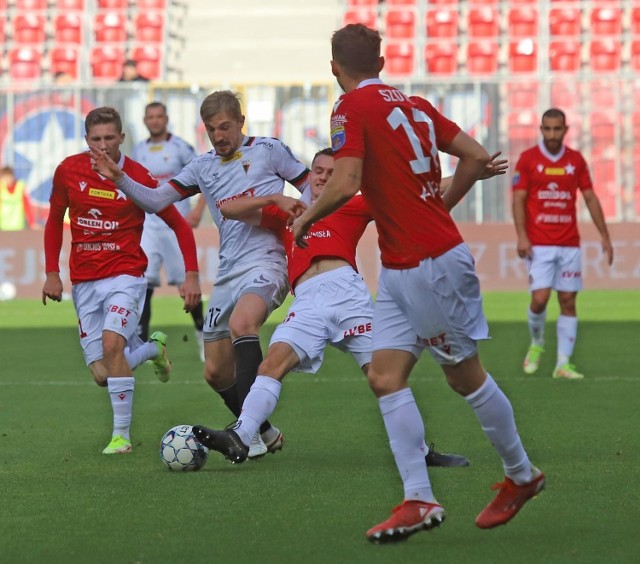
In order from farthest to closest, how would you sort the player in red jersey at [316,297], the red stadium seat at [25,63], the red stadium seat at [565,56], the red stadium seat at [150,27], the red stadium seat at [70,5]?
the red stadium seat at [70,5] < the red stadium seat at [150,27] < the red stadium seat at [25,63] < the red stadium seat at [565,56] < the player in red jersey at [316,297]

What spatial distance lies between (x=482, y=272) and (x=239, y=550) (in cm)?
1610

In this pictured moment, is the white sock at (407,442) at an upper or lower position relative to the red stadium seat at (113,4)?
lower

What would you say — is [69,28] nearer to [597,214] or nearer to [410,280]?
[597,214]

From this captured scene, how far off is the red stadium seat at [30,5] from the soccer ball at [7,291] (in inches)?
392

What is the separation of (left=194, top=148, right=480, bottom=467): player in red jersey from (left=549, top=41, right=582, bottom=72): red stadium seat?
68.2ft

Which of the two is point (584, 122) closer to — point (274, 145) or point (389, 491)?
point (274, 145)

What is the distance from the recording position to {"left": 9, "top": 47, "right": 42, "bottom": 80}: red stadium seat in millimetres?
A: 28734

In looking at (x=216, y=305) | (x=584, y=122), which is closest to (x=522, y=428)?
(x=216, y=305)

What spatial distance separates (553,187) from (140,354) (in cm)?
464

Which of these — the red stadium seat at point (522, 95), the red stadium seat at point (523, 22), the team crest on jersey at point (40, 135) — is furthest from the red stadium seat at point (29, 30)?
the red stadium seat at point (522, 95)

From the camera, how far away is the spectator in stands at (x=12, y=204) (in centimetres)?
2231

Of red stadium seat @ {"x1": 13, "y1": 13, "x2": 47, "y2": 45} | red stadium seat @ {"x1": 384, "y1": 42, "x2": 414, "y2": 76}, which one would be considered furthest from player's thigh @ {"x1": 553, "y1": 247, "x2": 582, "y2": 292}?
red stadium seat @ {"x1": 13, "y1": 13, "x2": 47, "y2": 45}

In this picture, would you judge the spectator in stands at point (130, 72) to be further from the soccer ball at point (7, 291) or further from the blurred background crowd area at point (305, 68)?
the soccer ball at point (7, 291)

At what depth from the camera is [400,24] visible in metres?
28.7
